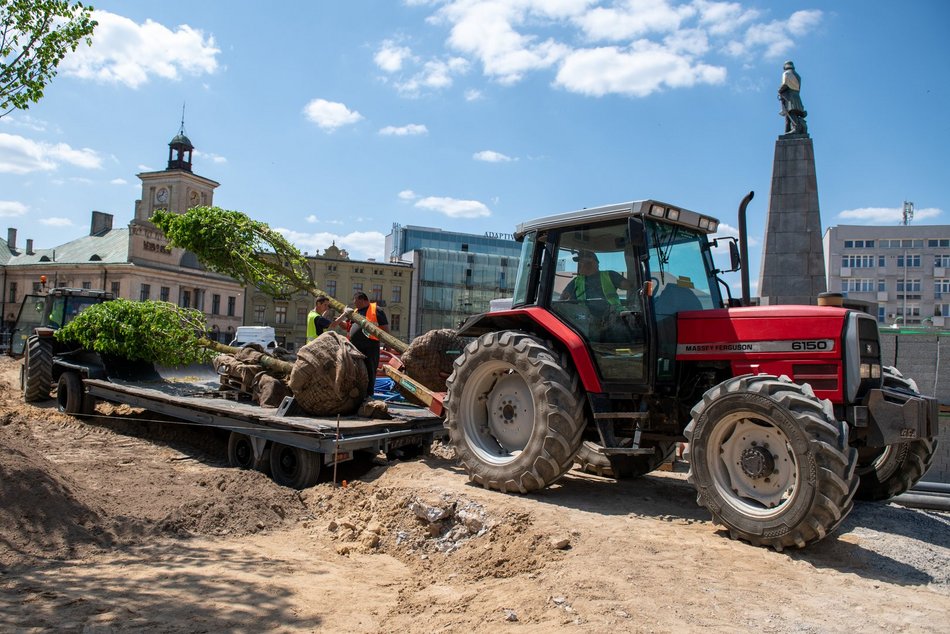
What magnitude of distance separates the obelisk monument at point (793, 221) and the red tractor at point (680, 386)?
242 inches

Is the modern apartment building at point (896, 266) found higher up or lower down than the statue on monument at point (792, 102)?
higher up

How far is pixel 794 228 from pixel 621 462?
22.6ft

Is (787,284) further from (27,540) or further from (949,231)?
(949,231)

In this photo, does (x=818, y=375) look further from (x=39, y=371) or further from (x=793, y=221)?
(x=39, y=371)

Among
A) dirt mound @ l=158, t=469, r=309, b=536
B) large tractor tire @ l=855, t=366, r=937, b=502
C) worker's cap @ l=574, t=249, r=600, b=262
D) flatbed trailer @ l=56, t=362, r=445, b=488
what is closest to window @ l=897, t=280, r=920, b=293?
large tractor tire @ l=855, t=366, r=937, b=502

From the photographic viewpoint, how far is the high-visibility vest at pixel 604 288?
638 centimetres

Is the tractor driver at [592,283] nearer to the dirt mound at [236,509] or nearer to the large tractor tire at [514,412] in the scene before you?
the large tractor tire at [514,412]

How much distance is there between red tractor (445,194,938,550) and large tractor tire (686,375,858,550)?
0.01m

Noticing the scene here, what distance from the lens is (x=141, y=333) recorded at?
452 inches

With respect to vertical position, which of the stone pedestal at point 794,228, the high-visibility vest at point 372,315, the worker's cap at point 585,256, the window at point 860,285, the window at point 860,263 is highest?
the window at point 860,263

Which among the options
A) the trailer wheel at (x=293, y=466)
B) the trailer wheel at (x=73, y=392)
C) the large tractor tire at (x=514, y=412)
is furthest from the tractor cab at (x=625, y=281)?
the trailer wheel at (x=73, y=392)

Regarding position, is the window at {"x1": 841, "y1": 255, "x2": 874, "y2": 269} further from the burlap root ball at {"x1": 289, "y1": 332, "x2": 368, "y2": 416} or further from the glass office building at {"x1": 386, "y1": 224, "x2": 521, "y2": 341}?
the burlap root ball at {"x1": 289, "y1": 332, "x2": 368, "y2": 416}

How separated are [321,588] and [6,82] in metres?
6.26

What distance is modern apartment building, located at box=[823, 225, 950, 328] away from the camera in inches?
2864
